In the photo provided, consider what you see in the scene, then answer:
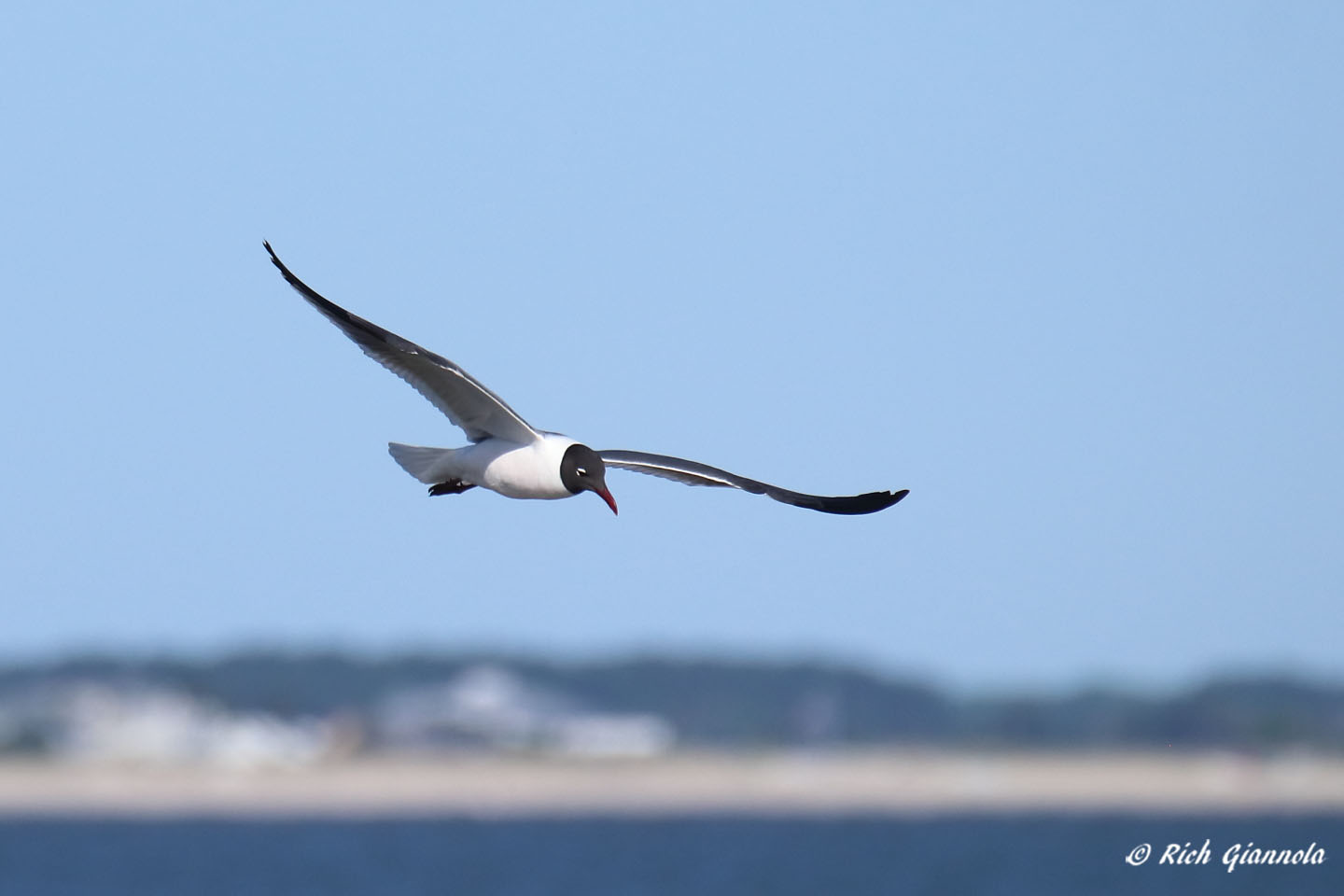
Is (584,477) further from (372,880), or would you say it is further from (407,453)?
(372,880)

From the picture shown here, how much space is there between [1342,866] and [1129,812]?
43489 mm

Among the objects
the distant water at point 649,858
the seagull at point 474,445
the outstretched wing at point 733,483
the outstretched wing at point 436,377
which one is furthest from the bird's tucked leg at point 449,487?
the distant water at point 649,858

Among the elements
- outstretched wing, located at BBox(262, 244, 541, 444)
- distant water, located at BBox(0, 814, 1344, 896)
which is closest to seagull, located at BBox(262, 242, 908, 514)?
outstretched wing, located at BBox(262, 244, 541, 444)

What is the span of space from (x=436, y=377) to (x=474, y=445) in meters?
0.73

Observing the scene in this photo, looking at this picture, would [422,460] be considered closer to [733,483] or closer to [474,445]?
[474,445]

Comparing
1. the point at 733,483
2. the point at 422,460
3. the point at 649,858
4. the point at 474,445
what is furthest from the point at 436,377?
the point at 649,858

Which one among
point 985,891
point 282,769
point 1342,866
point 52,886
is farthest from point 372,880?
point 282,769

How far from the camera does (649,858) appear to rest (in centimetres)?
7800

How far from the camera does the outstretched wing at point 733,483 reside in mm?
17031

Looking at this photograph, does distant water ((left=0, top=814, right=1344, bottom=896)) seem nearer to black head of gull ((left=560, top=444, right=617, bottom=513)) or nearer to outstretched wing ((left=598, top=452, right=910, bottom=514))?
outstretched wing ((left=598, top=452, right=910, bottom=514))

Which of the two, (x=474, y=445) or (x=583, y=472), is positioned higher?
(x=474, y=445)

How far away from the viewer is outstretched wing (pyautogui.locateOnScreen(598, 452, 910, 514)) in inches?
671

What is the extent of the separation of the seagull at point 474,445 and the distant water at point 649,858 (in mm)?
45587

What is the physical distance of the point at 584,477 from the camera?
15500mm
